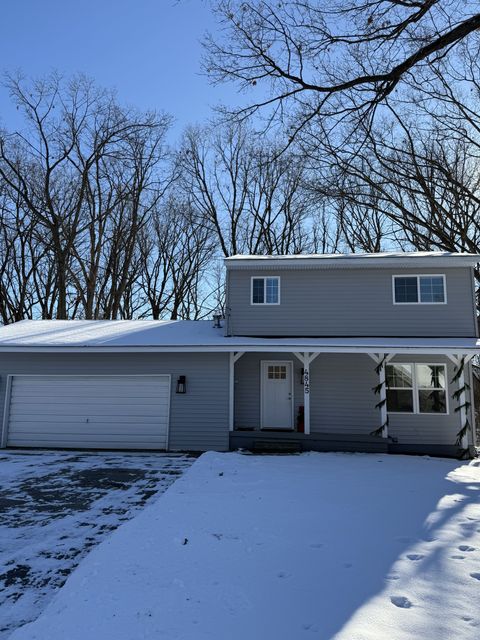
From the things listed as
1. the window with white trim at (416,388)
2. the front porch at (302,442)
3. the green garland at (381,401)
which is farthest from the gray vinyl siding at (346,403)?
the green garland at (381,401)

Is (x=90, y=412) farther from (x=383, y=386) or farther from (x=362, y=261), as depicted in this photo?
(x=362, y=261)

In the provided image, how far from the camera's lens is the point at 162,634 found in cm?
291

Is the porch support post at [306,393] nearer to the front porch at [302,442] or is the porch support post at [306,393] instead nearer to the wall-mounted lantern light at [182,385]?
the front porch at [302,442]

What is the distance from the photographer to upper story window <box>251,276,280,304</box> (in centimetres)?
1280

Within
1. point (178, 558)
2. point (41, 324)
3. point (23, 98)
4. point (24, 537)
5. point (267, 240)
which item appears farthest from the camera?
point (267, 240)

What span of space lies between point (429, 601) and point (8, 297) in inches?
1074

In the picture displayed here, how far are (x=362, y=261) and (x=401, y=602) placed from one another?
9.99 m

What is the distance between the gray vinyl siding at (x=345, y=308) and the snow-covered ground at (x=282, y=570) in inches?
235

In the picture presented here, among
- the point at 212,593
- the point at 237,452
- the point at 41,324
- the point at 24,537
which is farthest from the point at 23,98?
the point at 212,593

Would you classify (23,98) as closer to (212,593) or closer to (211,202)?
(211,202)

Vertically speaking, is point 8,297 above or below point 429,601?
above

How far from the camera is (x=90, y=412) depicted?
39.5 ft

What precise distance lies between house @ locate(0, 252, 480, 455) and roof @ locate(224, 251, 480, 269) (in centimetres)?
4

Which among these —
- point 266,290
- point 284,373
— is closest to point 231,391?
point 284,373
